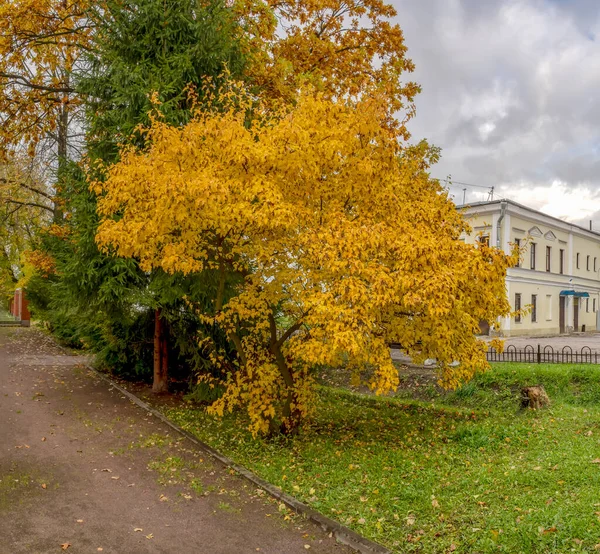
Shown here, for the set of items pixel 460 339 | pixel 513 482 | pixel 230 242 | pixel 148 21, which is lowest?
pixel 513 482

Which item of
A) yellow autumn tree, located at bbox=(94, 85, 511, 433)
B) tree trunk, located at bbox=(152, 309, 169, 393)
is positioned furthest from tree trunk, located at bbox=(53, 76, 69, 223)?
yellow autumn tree, located at bbox=(94, 85, 511, 433)

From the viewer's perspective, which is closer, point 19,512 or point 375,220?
point 19,512

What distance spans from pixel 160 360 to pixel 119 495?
7071 millimetres

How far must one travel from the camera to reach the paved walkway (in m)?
6.07

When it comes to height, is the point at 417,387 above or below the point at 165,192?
below

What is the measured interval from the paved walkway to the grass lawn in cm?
71

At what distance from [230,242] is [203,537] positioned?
448cm

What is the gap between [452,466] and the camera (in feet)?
27.0

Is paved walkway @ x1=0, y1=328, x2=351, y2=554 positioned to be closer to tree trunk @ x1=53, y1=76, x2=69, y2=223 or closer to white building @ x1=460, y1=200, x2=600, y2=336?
tree trunk @ x1=53, y1=76, x2=69, y2=223

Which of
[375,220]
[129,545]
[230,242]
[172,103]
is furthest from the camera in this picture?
[172,103]

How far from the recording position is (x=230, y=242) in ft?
29.9

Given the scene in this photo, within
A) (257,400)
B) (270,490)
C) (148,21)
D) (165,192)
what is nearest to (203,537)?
(270,490)

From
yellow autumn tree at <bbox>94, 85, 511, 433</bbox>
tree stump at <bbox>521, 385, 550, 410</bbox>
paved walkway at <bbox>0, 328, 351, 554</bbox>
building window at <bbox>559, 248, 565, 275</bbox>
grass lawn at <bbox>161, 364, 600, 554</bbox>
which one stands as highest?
building window at <bbox>559, 248, 565, 275</bbox>

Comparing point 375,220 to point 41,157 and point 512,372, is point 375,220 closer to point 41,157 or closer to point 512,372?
point 512,372
